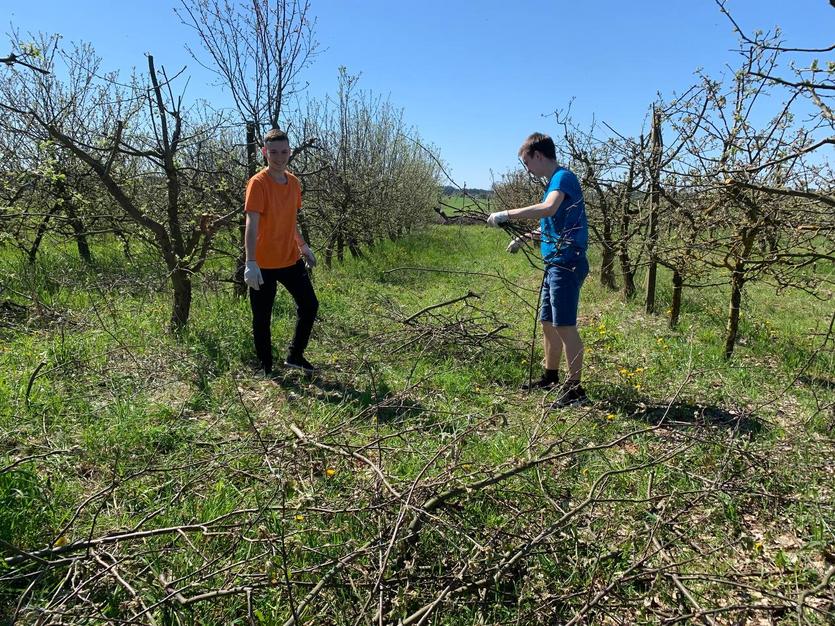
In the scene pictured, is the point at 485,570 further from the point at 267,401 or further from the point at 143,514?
the point at 267,401

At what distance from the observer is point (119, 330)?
4504 millimetres

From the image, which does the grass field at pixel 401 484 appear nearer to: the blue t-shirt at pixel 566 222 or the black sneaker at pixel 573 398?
the black sneaker at pixel 573 398

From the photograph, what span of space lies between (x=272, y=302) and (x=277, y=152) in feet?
3.64

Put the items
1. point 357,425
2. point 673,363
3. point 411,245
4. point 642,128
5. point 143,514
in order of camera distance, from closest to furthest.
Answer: point 143,514, point 357,425, point 673,363, point 642,128, point 411,245

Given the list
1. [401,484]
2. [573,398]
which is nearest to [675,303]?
[573,398]

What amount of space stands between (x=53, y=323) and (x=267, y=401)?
275cm

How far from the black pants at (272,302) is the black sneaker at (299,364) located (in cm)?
4

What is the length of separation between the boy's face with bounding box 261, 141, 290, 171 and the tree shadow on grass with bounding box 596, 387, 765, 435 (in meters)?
2.81

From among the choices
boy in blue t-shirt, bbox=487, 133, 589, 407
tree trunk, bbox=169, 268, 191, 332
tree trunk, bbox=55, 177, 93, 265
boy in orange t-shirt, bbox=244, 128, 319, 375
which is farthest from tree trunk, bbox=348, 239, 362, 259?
boy in blue t-shirt, bbox=487, 133, 589, 407

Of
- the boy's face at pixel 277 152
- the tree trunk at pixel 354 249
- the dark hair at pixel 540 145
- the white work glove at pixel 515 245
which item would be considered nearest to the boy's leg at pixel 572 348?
the white work glove at pixel 515 245

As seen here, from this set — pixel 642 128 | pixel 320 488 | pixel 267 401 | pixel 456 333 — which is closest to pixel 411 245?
pixel 642 128

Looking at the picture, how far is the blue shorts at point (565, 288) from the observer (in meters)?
3.38

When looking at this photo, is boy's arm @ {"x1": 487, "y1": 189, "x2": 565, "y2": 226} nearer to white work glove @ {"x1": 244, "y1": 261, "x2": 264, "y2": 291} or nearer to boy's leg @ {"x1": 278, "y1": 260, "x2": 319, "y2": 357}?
boy's leg @ {"x1": 278, "y1": 260, "x2": 319, "y2": 357}

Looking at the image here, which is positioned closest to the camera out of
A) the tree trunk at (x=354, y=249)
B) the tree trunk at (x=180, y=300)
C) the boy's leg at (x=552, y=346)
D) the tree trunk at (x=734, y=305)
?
the boy's leg at (x=552, y=346)
